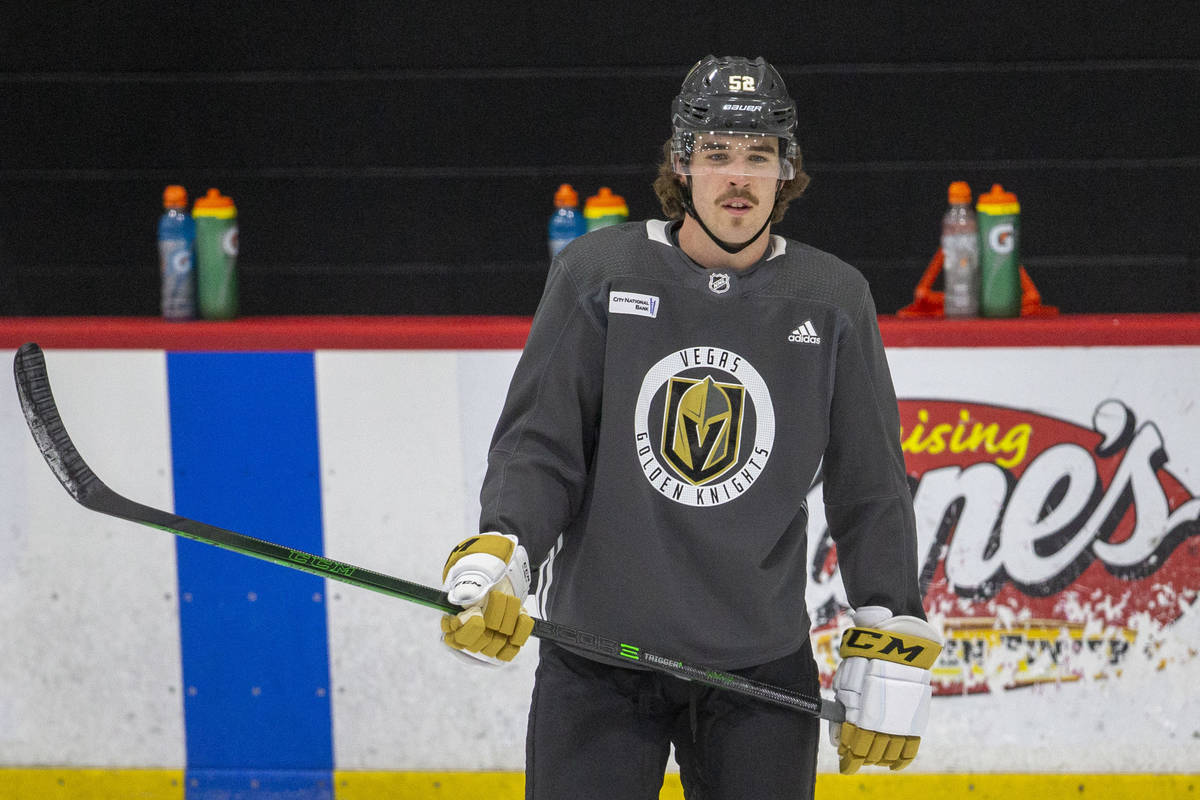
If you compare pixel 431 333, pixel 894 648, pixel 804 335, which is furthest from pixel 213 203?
pixel 894 648

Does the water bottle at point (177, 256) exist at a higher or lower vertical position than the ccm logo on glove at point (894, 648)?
higher

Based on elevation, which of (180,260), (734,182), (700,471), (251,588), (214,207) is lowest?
(251,588)

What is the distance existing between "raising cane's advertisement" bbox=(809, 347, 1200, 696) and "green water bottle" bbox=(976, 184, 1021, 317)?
8.2 inches

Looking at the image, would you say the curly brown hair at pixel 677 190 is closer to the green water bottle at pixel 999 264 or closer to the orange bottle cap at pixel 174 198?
the green water bottle at pixel 999 264

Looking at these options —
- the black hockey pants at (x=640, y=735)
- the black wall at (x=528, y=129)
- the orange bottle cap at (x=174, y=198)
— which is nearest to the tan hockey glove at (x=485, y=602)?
the black hockey pants at (x=640, y=735)

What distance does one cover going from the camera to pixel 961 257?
2.69 meters

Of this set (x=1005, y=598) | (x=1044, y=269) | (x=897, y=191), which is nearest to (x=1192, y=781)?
(x=1005, y=598)

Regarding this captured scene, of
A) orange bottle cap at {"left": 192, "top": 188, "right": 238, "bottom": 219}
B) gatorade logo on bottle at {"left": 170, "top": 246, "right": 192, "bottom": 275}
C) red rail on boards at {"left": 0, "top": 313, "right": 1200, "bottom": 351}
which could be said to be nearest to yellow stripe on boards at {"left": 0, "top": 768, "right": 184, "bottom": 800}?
red rail on boards at {"left": 0, "top": 313, "right": 1200, "bottom": 351}

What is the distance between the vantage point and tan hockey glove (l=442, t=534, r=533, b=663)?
150cm

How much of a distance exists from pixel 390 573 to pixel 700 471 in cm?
124

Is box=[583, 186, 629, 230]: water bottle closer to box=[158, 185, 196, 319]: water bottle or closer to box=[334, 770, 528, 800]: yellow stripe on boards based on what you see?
box=[158, 185, 196, 319]: water bottle

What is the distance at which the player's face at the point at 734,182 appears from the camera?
64.8 inches

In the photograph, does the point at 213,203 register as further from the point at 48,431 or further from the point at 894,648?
the point at 894,648

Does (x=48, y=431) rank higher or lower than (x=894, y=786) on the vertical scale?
higher
